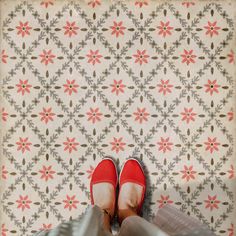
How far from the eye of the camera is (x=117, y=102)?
42.7 inches

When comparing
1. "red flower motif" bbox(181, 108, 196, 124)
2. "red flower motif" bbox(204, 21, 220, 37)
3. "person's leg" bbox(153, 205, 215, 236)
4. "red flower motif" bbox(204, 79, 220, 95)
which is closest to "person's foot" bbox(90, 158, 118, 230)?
"person's leg" bbox(153, 205, 215, 236)

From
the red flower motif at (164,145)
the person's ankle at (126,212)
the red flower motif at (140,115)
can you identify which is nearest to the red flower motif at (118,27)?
the red flower motif at (140,115)

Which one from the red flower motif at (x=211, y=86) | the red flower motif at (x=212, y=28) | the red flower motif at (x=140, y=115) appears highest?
the red flower motif at (x=212, y=28)

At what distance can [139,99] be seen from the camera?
3.55 ft

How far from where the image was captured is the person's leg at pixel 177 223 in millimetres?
836

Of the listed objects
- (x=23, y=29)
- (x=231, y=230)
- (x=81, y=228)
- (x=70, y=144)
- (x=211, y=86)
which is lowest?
(x=231, y=230)

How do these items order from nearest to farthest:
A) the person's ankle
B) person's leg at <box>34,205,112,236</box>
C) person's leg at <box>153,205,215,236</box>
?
person's leg at <box>34,205,112,236</box> → person's leg at <box>153,205,215,236</box> → the person's ankle

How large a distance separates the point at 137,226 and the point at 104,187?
1.06 ft

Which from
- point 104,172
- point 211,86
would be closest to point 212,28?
point 211,86

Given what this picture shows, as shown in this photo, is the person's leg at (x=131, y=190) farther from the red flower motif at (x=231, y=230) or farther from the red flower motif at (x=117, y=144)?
the red flower motif at (x=231, y=230)

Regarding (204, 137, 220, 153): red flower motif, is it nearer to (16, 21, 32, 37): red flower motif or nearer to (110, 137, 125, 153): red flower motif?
(110, 137, 125, 153): red flower motif

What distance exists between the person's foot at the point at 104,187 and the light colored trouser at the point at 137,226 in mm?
141

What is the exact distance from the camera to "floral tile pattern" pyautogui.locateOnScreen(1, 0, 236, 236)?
108 cm

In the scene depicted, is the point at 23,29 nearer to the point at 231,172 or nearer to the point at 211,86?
the point at 211,86
